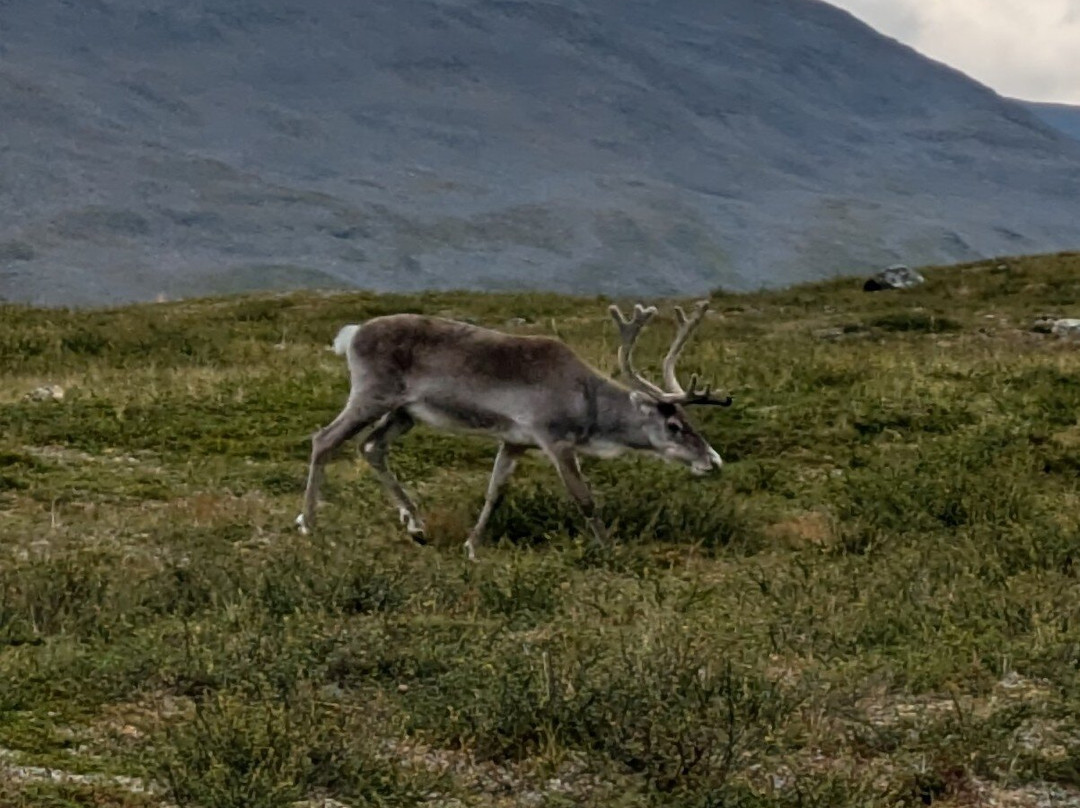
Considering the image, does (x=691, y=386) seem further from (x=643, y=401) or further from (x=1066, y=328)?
(x=1066, y=328)

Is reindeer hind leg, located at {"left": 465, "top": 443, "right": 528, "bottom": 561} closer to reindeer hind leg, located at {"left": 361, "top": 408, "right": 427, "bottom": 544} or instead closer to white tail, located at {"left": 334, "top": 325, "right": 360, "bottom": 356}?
reindeer hind leg, located at {"left": 361, "top": 408, "right": 427, "bottom": 544}

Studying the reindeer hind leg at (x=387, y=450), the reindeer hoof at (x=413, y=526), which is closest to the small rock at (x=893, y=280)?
the reindeer hind leg at (x=387, y=450)

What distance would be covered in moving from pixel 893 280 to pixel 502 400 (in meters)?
21.8

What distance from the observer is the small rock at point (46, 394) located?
55.2 feet

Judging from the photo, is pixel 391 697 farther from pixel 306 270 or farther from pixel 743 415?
pixel 306 270

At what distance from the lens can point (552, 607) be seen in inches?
394

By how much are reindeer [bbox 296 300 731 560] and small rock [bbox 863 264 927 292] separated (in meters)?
20.5

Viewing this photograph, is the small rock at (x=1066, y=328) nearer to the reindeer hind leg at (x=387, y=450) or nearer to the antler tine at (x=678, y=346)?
the antler tine at (x=678, y=346)

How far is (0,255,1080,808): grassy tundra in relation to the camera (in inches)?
286

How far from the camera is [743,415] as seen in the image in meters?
16.7

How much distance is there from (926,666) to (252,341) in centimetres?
1577

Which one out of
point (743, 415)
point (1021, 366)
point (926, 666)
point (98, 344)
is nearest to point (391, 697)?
point (926, 666)

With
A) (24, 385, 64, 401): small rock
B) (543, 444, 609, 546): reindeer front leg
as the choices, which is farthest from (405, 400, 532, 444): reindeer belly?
(24, 385, 64, 401): small rock

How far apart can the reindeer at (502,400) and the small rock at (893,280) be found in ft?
67.4
